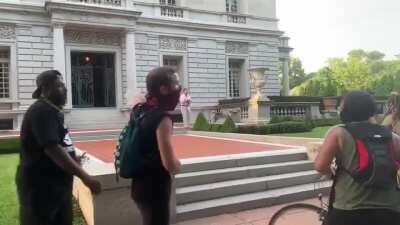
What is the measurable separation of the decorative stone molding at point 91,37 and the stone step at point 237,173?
58.0 feet

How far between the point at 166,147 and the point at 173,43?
949 inches

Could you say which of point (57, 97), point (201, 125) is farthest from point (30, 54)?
point (57, 97)

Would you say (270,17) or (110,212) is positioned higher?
(270,17)

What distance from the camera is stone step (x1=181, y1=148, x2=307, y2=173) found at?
7.86 m

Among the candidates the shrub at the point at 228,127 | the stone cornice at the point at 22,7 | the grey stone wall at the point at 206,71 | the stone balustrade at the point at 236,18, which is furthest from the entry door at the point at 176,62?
the shrub at the point at 228,127

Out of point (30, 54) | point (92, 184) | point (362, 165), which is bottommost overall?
point (92, 184)

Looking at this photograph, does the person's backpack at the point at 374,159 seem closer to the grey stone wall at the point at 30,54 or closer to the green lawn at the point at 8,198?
the green lawn at the point at 8,198

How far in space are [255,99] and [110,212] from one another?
14.7 m

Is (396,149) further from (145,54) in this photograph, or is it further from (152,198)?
(145,54)

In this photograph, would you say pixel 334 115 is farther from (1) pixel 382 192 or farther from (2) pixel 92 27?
(1) pixel 382 192

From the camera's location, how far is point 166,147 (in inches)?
128

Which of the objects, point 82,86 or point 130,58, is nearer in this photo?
point 130,58

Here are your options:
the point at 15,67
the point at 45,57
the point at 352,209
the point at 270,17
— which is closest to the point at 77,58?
the point at 45,57

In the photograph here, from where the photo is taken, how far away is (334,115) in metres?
24.9
